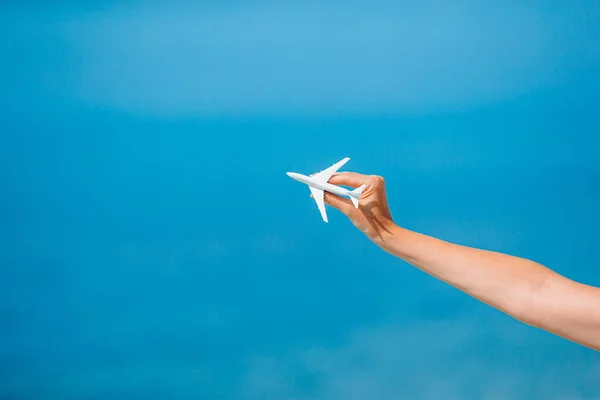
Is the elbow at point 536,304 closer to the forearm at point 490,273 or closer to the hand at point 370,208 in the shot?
the forearm at point 490,273

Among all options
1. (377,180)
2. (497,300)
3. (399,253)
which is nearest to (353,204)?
(377,180)

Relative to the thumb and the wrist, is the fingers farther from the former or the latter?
the wrist

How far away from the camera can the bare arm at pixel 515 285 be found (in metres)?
0.43

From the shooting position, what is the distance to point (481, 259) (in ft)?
1.58

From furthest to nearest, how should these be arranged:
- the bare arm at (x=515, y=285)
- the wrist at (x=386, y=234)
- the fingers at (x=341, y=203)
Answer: the fingers at (x=341, y=203)
the wrist at (x=386, y=234)
the bare arm at (x=515, y=285)

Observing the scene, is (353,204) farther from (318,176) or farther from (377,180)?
(318,176)

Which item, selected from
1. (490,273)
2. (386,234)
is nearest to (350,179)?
(386,234)

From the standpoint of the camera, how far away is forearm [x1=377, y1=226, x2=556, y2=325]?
1.50 ft

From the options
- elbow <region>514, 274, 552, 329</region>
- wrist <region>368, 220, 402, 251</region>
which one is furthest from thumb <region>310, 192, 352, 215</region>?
elbow <region>514, 274, 552, 329</region>

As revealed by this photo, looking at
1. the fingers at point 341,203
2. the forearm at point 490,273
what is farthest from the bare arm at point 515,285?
the fingers at point 341,203

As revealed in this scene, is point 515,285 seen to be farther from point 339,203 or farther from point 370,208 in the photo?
point 339,203

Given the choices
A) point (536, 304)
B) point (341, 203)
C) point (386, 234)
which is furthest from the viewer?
point (341, 203)

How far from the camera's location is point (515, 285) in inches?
18.2

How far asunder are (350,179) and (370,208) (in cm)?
11
